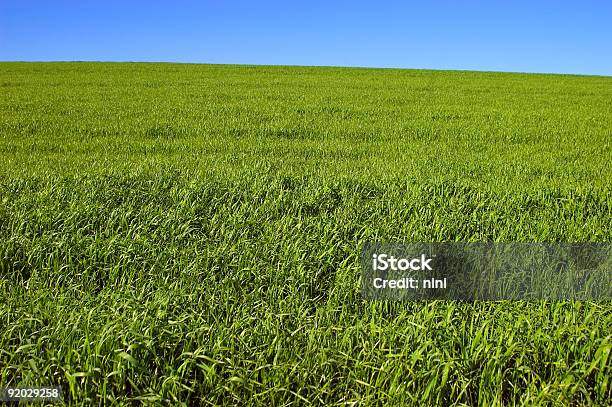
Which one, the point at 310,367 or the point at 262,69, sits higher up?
the point at 262,69

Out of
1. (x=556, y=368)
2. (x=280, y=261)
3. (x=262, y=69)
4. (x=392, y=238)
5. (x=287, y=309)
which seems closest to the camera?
(x=556, y=368)

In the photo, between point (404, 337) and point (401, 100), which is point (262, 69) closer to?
point (401, 100)

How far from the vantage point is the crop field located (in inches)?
112

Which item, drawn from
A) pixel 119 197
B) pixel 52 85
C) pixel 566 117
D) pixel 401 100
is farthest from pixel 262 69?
pixel 119 197

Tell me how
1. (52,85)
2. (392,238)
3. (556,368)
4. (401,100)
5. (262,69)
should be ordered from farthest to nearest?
1. (262,69)
2. (52,85)
3. (401,100)
4. (392,238)
5. (556,368)

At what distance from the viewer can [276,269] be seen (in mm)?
4262

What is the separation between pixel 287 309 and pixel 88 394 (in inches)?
55.3

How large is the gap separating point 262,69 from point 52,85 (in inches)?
595

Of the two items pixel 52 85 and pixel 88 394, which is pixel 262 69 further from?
pixel 88 394

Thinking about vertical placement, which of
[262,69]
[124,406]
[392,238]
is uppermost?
[262,69]

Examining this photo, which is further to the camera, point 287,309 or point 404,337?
point 287,309

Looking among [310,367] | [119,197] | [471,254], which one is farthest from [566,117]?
[310,367]

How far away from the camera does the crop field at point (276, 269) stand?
2844 millimetres

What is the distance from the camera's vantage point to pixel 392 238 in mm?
4898
